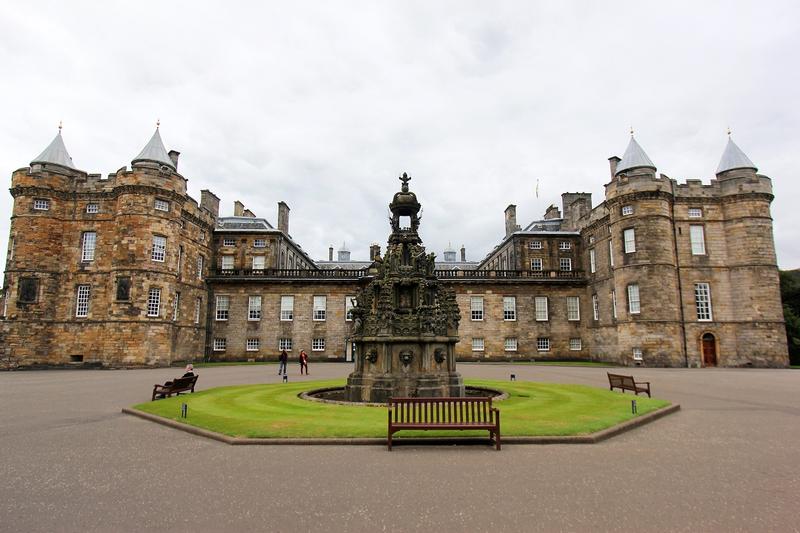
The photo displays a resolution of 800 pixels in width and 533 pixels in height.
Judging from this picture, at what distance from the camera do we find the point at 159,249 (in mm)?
32875

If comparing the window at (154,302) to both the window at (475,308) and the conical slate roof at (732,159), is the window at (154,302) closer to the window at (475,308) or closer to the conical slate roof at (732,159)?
the window at (475,308)

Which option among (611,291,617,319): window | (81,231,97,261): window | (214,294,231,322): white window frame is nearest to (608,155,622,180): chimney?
(611,291,617,319): window

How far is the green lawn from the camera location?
9.62 meters

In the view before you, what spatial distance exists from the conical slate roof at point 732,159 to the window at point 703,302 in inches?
370

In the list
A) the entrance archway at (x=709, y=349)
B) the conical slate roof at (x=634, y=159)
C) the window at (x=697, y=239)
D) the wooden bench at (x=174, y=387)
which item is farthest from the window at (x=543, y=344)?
the wooden bench at (x=174, y=387)

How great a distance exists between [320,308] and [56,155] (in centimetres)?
2301

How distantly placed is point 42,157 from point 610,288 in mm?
44626

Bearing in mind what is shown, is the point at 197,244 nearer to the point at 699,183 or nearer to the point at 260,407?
the point at 260,407

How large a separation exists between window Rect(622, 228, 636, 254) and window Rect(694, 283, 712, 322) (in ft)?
17.9

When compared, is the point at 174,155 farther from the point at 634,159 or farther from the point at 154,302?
the point at 634,159

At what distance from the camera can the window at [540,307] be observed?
4022 cm

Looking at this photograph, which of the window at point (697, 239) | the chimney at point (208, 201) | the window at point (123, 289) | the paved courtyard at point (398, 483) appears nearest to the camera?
the paved courtyard at point (398, 483)

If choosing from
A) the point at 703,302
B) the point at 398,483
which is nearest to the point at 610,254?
the point at 703,302

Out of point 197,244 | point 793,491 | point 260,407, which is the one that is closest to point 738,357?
point 793,491
